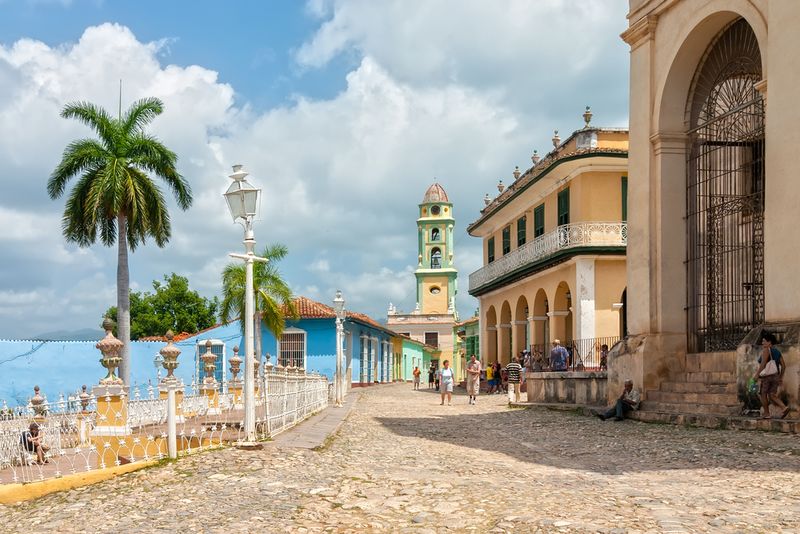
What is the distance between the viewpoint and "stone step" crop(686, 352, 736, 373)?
48.2ft

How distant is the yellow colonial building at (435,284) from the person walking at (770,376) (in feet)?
193

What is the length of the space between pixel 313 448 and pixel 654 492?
170 inches

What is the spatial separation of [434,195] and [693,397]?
57839 millimetres

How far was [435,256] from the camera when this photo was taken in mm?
74000

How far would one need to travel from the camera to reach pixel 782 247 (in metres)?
12.6

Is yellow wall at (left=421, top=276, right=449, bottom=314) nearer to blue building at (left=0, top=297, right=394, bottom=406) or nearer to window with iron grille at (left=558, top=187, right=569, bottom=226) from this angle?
blue building at (left=0, top=297, right=394, bottom=406)

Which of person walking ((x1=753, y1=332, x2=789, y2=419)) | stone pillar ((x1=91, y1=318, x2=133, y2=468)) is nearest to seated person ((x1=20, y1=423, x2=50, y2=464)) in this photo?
stone pillar ((x1=91, y1=318, x2=133, y2=468))

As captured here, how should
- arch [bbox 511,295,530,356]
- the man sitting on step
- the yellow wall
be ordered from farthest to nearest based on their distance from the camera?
the yellow wall
arch [bbox 511,295,530,356]
the man sitting on step

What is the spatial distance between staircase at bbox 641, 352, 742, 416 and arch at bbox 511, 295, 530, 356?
662 inches

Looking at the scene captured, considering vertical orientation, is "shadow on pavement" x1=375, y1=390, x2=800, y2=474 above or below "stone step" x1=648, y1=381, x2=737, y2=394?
below

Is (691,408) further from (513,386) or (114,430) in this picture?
(513,386)

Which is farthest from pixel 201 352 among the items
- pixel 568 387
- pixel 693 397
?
pixel 693 397

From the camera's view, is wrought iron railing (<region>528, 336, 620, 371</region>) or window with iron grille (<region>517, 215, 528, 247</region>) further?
window with iron grille (<region>517, 215, 528, 247</region>)

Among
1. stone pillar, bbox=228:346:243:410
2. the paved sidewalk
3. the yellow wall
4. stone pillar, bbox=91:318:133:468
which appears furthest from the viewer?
the yellow wall
